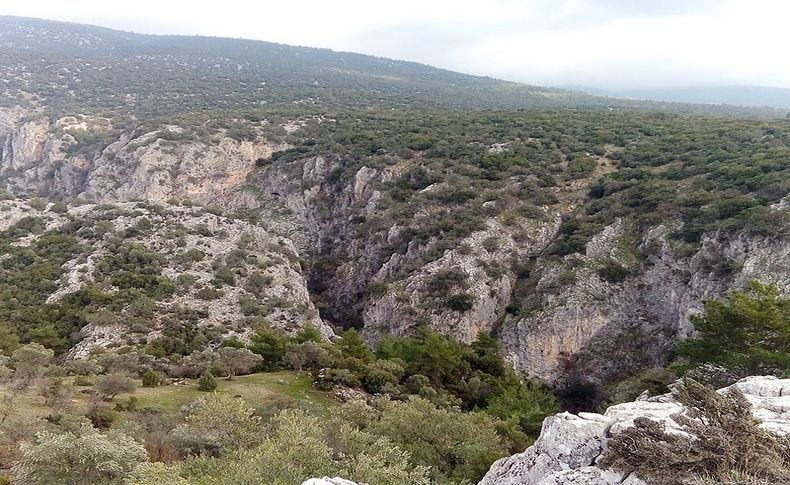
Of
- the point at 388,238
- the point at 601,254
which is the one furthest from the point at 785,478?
the point at 388,238

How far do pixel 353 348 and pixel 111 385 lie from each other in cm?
1558

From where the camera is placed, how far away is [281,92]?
119 m

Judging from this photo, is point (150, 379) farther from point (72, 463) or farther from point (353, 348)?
point (72, 463)

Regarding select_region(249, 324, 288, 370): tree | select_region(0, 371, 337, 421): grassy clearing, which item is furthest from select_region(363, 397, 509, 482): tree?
select_region(249, 324, 288, 370): tree

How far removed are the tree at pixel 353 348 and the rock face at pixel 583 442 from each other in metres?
21.9

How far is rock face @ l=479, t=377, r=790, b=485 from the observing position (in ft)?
Result: 33.3

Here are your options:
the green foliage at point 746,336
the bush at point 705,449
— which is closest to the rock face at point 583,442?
the bush at point 705,449

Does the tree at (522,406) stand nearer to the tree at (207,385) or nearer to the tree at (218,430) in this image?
the tree at (218,430)

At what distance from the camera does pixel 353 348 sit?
113 feet

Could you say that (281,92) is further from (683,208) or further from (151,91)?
(683,208)

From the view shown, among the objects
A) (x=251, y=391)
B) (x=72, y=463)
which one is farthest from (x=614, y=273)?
(x=72, y=463)

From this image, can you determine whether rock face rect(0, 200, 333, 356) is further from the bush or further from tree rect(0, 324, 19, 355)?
the bush

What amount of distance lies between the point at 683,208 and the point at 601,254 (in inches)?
333

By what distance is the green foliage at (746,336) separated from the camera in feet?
70.2
